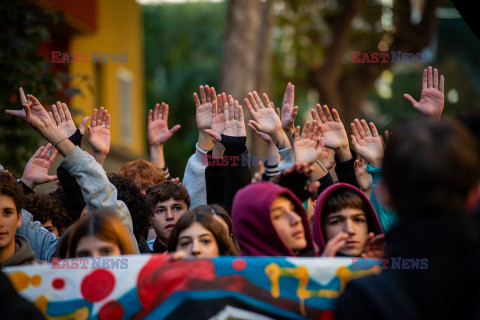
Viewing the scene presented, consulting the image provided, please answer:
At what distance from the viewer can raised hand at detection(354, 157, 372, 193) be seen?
5.15m

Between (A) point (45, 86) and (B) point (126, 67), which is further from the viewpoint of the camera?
(B) point (126, 67)

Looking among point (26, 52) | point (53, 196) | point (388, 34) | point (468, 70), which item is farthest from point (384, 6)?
point (53, 196)

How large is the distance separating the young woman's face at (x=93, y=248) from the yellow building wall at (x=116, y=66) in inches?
519

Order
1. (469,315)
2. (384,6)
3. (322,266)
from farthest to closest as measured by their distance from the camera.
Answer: (384,6) → (322,266) → (469,315)

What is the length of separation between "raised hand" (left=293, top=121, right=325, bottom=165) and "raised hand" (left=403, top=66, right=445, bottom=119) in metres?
0.58

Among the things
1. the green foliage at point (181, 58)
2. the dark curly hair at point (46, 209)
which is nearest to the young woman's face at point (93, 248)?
the dark curly hair at point (46, 209)

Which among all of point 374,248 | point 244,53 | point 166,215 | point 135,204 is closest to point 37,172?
point 135,204

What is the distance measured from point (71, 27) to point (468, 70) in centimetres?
1406

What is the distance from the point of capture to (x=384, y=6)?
1758 centimetres

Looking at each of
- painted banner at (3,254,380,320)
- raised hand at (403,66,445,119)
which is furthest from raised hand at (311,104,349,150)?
painted banner at (3,254,380,320)

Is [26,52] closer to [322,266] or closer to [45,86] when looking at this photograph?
[45,86]

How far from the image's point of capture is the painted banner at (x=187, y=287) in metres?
3.09

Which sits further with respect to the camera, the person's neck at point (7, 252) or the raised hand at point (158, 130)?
the raised hand at point (158, 130)

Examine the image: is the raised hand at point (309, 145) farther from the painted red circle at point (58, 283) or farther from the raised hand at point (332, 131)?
the painted red circle at point (58, 283)
